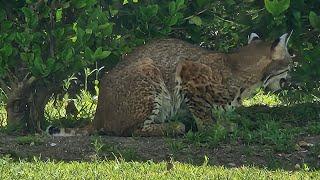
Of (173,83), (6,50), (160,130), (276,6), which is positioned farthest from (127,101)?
(276,6)

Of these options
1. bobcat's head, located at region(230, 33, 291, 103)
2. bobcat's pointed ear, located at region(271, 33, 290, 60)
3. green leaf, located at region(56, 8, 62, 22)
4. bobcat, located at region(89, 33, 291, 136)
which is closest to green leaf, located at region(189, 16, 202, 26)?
bobcat, located at region(89, 33, 291, 136)

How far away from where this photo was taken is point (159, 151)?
7711mm

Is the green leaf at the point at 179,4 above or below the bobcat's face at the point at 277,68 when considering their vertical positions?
above

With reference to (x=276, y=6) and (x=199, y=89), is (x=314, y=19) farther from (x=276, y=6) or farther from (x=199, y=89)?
(x=199, y=89)

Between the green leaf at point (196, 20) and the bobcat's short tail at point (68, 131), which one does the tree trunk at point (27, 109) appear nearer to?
the bobcat's short tail at point (68, 131)

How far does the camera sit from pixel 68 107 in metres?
9.89

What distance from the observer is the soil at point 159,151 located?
24.3 ft

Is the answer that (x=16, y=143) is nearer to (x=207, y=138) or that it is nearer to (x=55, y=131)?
(x=55, y=131)

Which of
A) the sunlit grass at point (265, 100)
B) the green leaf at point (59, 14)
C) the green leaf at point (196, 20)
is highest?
the green leaf at point (59, 14)

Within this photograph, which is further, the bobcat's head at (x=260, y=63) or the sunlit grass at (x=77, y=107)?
the sunlit grass at (x=77, y=107)

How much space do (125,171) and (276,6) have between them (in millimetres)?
3044

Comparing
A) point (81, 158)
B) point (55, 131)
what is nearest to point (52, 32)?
point (55, 131)

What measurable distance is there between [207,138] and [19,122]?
2397mm

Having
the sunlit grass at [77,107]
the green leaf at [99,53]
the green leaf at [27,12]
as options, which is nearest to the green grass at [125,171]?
the green leaf at [99,53]
